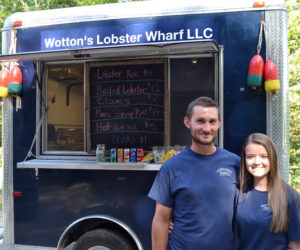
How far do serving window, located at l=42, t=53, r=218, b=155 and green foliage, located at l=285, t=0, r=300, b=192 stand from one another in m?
5.12

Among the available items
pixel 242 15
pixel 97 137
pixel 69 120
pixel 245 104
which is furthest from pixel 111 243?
pixel 242 15

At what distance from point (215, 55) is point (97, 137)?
163 cm

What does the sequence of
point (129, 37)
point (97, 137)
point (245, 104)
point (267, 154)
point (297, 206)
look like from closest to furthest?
1. point (297, 206)
2. point (267, 154)
3. point (245, 104)
4. point (129, 37)
5. point (97, 137)

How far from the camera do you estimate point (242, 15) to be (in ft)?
10.6

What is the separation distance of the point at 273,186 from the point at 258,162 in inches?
6.5

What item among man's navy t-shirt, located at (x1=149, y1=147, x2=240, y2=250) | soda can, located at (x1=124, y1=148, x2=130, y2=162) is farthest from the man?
soda can, located at (x1=124, y1=148, x2=130, y2=162)

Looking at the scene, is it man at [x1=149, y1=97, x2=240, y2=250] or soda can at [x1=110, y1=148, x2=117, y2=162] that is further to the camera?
soda can at [x1=110, y1=148, x2=117, y2=162]

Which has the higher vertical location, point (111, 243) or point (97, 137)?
point (97, 137)

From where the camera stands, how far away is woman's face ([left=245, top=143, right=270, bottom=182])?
6.30ft

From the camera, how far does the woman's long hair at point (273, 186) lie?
1769 mm

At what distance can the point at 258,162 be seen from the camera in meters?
1.93

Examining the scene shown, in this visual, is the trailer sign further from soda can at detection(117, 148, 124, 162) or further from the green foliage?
the green foliage

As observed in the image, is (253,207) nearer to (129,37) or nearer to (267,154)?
(267,154)

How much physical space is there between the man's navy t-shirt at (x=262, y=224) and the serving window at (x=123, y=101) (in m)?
1.68
